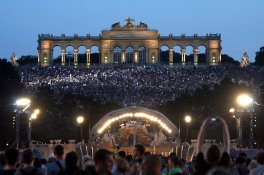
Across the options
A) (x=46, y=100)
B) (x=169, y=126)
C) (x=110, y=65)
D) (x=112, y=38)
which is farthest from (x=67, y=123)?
(x=112, y=38)

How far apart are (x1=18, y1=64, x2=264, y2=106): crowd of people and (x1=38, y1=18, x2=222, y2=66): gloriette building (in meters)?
18.5

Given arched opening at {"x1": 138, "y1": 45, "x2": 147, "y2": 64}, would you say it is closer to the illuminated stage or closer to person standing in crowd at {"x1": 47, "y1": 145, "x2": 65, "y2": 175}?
the illuminated stage

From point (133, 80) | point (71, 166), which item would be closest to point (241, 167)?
point (71, 166)

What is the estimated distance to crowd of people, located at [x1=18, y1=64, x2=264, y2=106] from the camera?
329 feet

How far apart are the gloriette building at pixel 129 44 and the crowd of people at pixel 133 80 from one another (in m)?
18.5

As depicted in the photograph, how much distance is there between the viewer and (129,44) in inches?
5915

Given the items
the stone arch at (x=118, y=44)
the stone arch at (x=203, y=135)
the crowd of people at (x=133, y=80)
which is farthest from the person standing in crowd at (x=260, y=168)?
the stone arch at (x=118, y=44)

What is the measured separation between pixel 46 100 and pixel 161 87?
2729 cm

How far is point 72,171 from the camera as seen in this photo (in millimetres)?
13094

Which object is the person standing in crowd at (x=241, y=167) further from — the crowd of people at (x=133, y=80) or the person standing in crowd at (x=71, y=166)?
the crowd of people at (x=133, y=80)

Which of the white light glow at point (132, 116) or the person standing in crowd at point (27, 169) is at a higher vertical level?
the white light glow at point (132, 116)

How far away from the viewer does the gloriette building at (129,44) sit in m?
150

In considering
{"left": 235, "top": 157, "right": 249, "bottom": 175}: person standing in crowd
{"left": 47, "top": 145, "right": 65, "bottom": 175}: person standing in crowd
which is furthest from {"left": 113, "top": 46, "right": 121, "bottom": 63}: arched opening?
{"left": 47, "top": 145, "right": 65, "bottom": 175}: person standing in crowd

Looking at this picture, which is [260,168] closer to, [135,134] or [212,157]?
[212,157]
